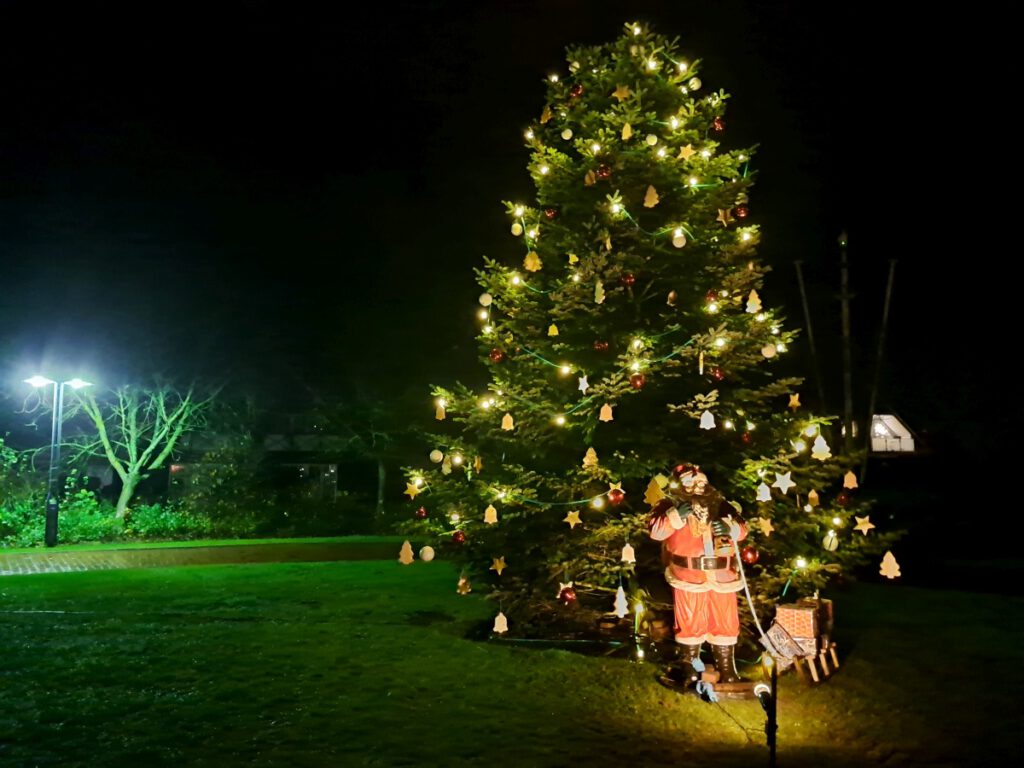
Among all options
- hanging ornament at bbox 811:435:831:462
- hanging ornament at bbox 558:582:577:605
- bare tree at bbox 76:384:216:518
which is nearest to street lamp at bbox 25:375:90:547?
bare tree at bbox 76:384:216:518

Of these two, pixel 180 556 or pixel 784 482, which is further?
pixel 180 556

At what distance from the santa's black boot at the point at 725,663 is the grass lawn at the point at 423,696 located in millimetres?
281

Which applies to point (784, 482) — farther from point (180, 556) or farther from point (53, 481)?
point (53, 481)

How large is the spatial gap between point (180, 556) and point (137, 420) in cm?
834

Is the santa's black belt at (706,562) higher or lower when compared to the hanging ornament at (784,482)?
lower

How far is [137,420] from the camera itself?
79.0 feet

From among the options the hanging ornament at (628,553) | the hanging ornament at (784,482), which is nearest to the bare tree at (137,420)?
the hanging ornament at (628,553)

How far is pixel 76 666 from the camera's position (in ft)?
25.5

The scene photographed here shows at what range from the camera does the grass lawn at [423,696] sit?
573 cm

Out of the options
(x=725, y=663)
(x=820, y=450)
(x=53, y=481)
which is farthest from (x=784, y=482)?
(x=53, y=481)

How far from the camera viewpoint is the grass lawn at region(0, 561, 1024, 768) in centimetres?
573

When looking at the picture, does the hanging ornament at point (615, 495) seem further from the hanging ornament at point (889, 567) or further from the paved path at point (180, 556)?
the paved path at point (180, 556)

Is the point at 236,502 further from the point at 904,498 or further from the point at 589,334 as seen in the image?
the point at 904,498

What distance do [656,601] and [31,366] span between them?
21.8 metres
